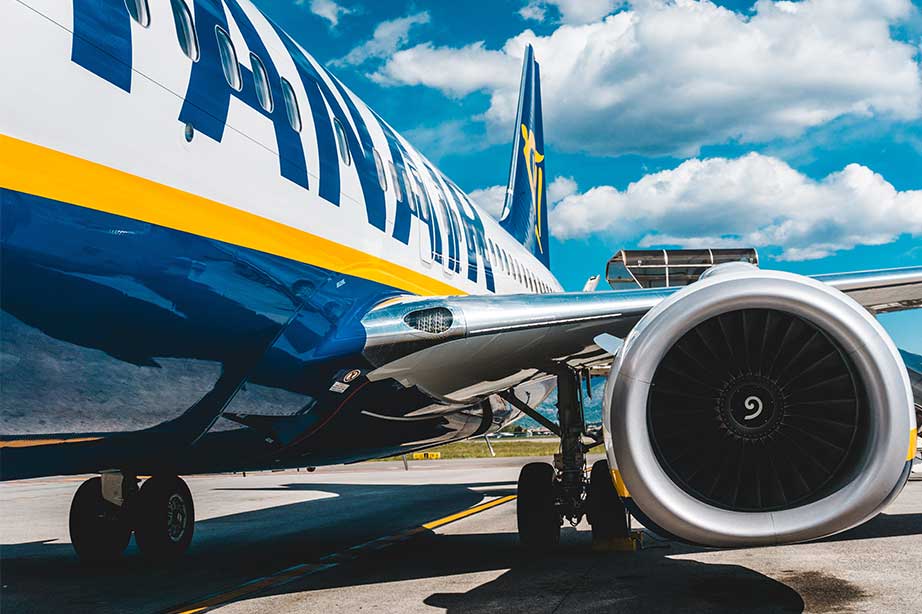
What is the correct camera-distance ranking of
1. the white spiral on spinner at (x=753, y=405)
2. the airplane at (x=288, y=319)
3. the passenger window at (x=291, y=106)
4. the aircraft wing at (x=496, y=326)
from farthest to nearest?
the aircraft wing at (x=496, y=326) → the passenger window at (x=291, y=106) → the white spiral on spinner at (x=753, y=405) → the airplane at (x=288, y=319)

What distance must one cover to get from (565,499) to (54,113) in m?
5.80

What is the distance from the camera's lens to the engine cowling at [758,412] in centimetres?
388

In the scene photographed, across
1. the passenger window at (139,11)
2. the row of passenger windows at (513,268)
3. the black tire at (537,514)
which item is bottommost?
the black tire at (537,514)

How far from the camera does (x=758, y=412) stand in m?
4.36

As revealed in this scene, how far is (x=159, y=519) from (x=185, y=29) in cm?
513

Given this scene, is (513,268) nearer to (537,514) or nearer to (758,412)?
(537,514)

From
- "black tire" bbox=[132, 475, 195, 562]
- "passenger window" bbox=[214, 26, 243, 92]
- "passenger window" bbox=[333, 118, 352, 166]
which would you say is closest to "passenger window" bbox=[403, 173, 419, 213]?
"passenger window" bbox=[333, 118, 352, 166]

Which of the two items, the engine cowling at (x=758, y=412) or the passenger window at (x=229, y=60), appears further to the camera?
the passenger window at (x=229, y=60)

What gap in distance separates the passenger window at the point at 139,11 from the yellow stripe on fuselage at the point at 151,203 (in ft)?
2.13

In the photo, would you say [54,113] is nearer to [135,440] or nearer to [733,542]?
[135,440]

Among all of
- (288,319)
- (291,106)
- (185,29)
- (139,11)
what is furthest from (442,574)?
(139,11)

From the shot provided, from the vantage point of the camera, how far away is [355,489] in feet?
54.1

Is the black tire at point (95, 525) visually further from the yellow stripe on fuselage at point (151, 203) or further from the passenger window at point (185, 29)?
the passenger window at point (185, 29)

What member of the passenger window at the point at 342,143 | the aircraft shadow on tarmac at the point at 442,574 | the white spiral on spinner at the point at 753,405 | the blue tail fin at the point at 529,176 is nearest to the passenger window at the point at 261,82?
the passenger window at the point at 342,143
